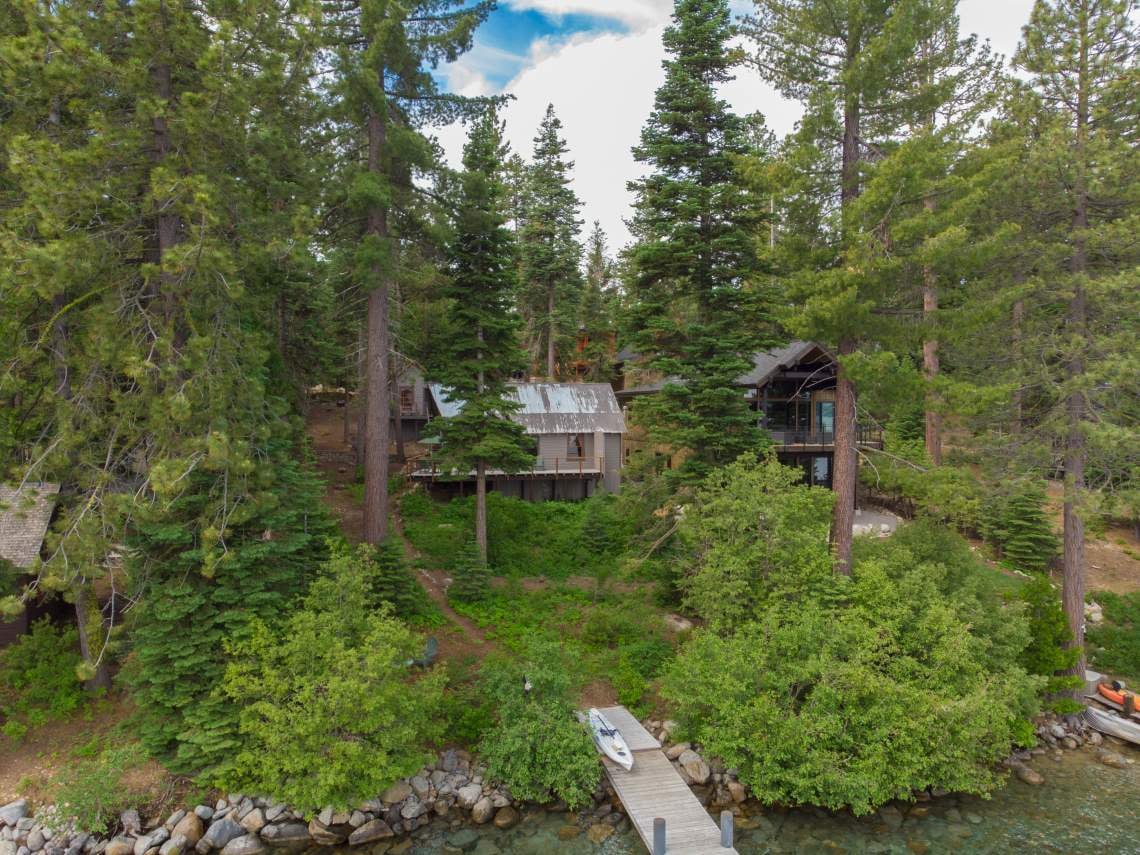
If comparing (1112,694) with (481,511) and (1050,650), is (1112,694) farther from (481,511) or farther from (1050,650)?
(481,511)

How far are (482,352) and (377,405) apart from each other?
3725mm

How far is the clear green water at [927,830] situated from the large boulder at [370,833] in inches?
24.9

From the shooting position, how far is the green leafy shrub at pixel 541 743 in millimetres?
12133

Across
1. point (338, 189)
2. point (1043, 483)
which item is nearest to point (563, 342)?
point (338, 189)

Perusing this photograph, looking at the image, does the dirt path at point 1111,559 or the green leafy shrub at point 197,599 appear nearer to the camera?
the green leafy shrub at point 197,599

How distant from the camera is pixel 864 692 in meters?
12.2

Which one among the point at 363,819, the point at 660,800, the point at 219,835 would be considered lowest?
the point at 363,819

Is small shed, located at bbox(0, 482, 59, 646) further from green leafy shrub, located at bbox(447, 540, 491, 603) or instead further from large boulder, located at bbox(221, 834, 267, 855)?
green leafy shrub, located at bbox(447, 540, 491, 603)

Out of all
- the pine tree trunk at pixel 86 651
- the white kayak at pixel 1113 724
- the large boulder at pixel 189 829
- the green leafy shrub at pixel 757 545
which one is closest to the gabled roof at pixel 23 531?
the pine tree trunk at pixel 86 651

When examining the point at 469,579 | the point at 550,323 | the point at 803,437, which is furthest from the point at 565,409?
the point at 469,579

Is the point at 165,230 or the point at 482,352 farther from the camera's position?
the point at 482,352

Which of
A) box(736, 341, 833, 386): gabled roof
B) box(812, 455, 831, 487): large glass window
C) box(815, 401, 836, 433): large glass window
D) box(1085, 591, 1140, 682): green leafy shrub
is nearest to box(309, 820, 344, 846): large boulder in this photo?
box(1085, 591, 1140, 682): green leafy shrub

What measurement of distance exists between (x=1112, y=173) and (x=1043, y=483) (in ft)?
24.0

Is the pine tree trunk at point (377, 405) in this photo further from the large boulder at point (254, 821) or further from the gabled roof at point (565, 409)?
the gabled roof at point (565, 409)
